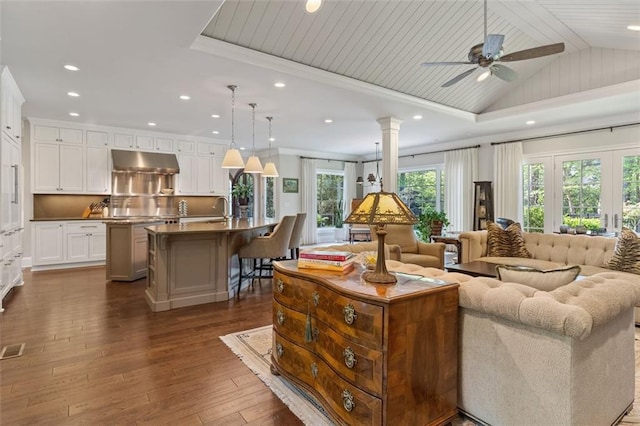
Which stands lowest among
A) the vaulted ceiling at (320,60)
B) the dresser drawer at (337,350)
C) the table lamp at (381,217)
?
the dresser drawer at (337,350)

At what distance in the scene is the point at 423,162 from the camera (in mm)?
8961

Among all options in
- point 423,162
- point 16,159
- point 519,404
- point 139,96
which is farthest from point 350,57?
point 423,162

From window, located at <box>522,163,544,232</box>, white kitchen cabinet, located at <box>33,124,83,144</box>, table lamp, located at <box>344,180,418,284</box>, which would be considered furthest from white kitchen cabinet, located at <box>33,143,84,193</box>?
window, located at <box>522,163,544,232</box>

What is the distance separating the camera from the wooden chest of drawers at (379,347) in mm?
1508

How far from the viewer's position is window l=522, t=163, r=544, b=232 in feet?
21.9

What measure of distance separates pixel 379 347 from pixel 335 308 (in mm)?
315

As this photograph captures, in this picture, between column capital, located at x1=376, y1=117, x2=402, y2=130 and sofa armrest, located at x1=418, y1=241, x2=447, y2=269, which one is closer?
sofa armrest, located at x1=418, y1=241, x2=447, y2=269

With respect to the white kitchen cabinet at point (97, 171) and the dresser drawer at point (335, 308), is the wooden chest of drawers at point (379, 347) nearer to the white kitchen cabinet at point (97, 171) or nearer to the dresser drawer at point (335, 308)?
the dresser drawer at point (335, 308)

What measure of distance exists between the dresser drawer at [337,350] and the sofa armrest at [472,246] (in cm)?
339

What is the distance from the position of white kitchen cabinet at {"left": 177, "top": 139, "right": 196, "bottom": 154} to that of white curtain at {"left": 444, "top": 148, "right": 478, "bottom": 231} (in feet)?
19.6

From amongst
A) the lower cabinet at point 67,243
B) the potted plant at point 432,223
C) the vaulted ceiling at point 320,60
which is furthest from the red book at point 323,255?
the lower cabinet at point 67,243

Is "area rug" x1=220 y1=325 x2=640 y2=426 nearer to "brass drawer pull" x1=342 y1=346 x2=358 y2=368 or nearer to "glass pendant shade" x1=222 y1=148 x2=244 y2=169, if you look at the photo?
"brass drawer pull" x1=342 y1=346 x2=358 y2=368

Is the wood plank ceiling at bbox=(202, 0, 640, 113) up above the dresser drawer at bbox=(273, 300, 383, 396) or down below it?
above

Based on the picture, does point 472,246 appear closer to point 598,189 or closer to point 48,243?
point 598,189
